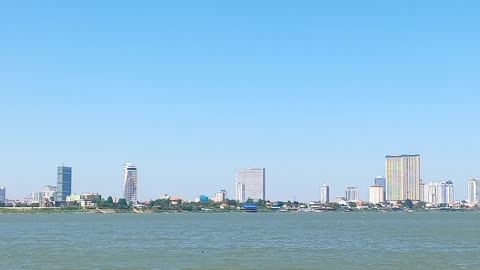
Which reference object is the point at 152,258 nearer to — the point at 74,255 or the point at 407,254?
the point at 74,255

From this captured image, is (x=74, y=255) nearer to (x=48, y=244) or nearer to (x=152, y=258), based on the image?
(x=152, y=258)

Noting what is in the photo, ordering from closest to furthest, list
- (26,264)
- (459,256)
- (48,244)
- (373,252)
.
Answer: (26,264)
(459,256)
(373,252)
(48,244)

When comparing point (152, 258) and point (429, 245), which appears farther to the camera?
point (429, 245)

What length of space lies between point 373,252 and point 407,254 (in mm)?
2734

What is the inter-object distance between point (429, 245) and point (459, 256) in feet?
39.2

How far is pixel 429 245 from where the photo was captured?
62.5 metres

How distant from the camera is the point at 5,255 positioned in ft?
174

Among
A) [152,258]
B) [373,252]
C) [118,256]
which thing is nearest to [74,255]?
[118,256]

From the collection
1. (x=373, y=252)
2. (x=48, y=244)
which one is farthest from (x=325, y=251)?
(x=48, y=244)

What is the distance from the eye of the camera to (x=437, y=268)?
4259 centimetres

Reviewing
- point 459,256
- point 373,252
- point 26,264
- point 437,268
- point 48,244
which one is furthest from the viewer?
point 48,244

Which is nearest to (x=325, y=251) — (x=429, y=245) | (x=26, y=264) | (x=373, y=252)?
(x=373, y=252)

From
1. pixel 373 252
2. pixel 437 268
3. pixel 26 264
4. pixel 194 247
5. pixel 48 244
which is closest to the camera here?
pixel 437 268

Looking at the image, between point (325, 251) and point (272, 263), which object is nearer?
point (272, 263)
